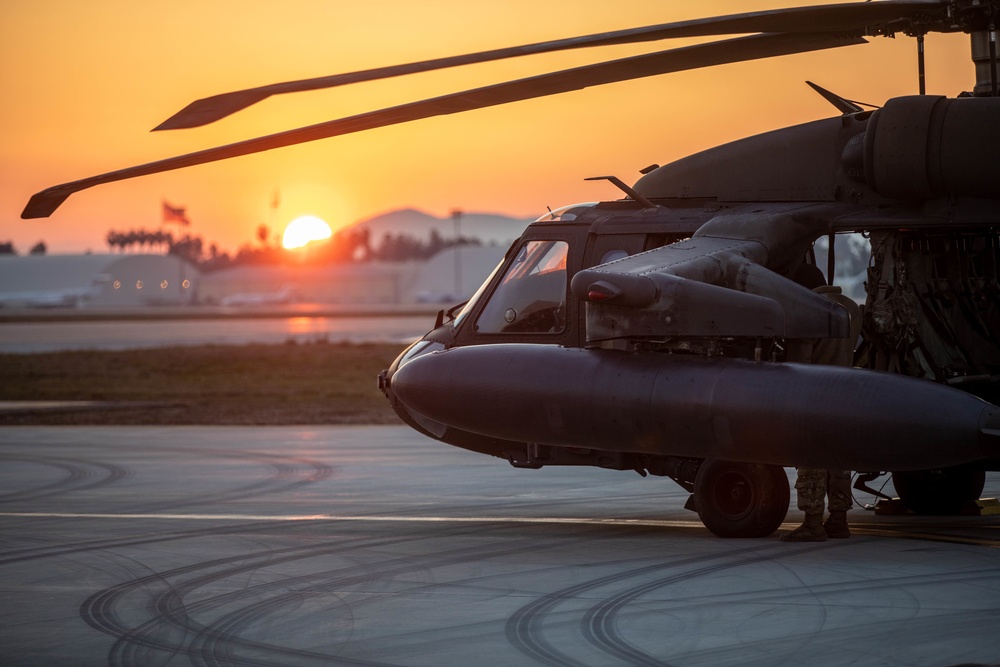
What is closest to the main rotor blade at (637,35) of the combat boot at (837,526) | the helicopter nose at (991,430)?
the helicopter nose at (991,430)

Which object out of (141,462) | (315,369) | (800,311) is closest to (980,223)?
(800,311)

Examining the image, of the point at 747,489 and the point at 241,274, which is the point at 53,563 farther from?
the point at 241,274

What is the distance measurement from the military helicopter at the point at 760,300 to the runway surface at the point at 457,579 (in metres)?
0.80

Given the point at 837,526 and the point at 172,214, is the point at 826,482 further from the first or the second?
the point at 172,214

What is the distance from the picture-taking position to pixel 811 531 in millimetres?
9945

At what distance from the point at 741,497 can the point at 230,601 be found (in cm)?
433

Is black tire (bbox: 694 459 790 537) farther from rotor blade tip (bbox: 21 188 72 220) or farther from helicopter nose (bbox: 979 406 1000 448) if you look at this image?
rotor blade tip (bbox: 21 188 72 220)

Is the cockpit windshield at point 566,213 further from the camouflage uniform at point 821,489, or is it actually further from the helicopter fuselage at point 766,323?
the camouflage uniform at point 821,489

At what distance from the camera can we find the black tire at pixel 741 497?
10.0m

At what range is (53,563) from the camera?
9695mm

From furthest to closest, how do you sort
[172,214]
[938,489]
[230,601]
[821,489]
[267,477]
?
[172,214]
[267,477]
[938,489]
[821,489]
[230,601]

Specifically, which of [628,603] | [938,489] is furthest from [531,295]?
[938,489]

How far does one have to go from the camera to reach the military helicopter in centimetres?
857

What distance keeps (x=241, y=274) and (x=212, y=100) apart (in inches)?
6313
